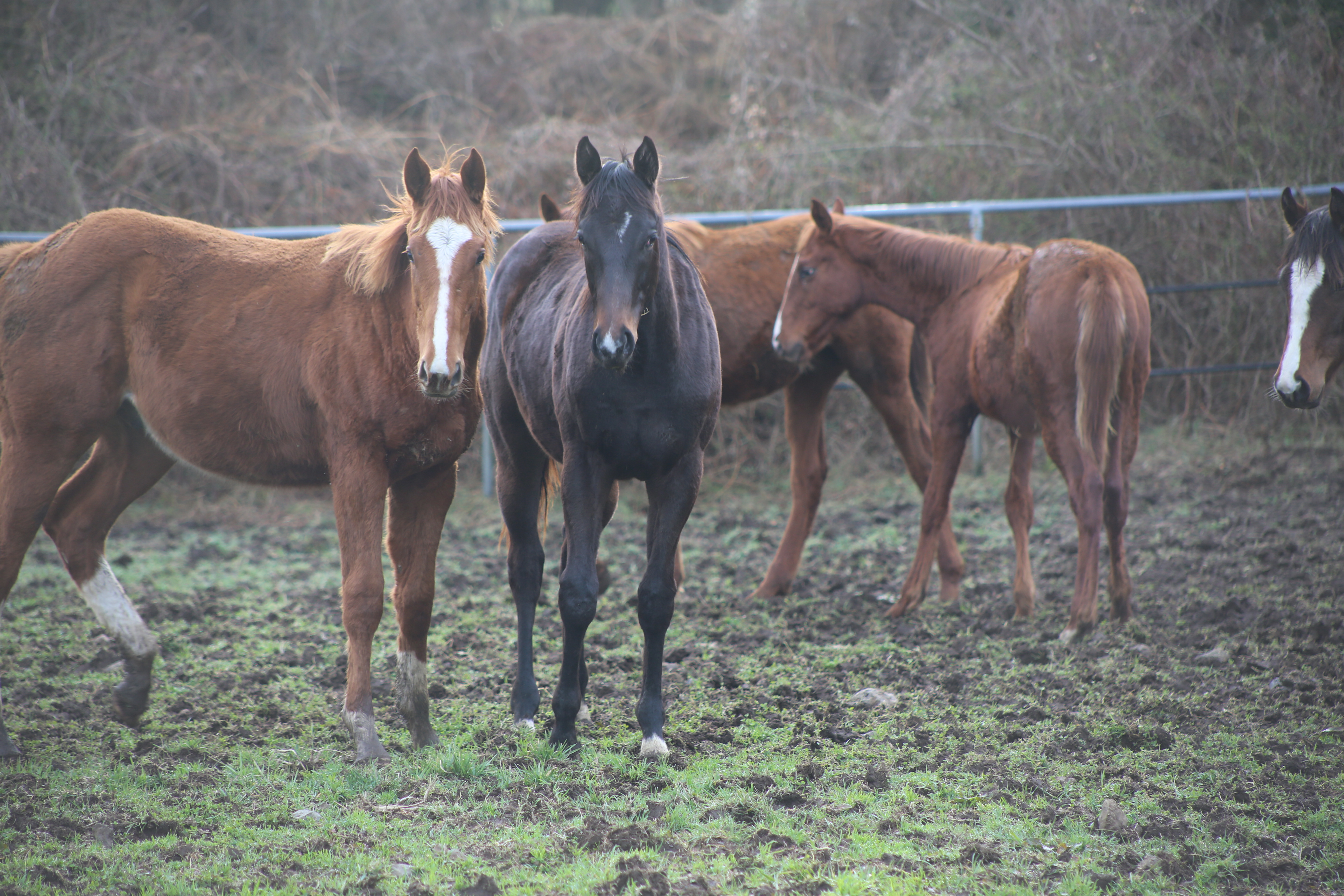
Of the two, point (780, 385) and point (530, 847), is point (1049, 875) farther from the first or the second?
point (780, 385)

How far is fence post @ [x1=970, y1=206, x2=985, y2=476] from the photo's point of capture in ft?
24.8

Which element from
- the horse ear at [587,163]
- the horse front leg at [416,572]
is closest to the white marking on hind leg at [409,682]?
the horse front leg at [416,572]

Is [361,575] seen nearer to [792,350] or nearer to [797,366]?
[792,350]

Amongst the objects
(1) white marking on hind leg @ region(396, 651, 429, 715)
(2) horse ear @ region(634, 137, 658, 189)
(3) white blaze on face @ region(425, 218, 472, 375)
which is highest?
(2) horse ear @ region(634, 137, 658, 189)

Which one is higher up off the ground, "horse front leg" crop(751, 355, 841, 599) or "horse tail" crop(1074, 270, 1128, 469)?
"horse tail" crop(1074, 270, 1128, 469)

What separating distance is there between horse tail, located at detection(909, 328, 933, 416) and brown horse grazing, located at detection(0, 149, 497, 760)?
3.36 meters

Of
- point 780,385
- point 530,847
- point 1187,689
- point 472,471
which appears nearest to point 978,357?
point 780,385

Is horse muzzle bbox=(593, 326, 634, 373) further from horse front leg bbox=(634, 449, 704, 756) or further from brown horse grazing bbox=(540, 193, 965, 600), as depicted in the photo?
brown horse grazing bbox=(540, 193, 965, 600)

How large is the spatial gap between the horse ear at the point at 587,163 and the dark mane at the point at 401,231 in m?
0.36

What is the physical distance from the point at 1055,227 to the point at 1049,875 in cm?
722

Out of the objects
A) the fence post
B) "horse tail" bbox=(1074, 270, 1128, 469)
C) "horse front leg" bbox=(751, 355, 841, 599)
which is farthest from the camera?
the fence post

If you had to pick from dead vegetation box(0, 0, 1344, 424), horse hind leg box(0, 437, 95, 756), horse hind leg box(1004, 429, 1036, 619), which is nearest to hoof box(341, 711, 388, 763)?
horse hind leg box(0, 437, 95, 756)

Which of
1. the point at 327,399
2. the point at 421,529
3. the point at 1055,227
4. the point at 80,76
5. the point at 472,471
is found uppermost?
the point at 80,76

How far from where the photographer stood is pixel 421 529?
146 inches
